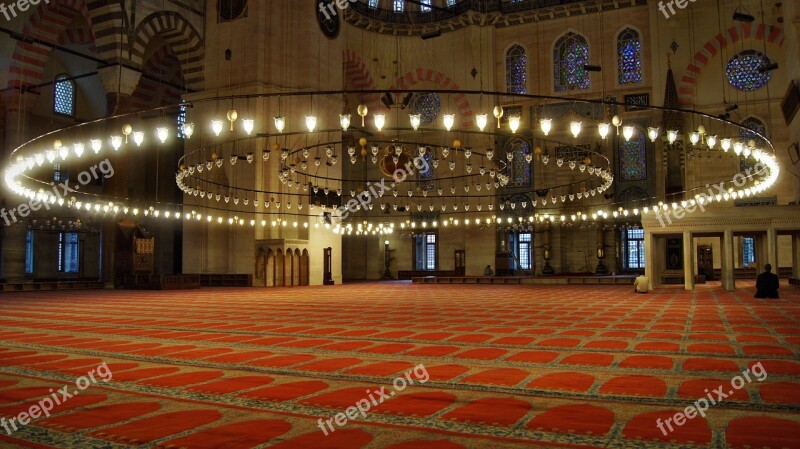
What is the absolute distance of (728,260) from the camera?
11633mm

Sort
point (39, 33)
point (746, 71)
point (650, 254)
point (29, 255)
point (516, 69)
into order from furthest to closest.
Answer: point (516, 69), point (29, 255), point (746, 71), point (39, 33), point (650, 254)

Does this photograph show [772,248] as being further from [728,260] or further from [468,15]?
[468,15]

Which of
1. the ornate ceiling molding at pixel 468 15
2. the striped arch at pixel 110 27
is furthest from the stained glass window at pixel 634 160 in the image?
the striped arch at pixel 110 27

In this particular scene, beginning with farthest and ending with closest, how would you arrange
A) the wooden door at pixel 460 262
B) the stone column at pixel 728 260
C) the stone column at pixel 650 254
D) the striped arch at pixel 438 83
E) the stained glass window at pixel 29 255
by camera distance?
1. the wooden door at pixel 460 262
2. the striped arch at pixel 438 83
3. the stained glass window at pixel 29 255
4. the stone column at pixel 650 254
5. the stone column at pixel 728 260

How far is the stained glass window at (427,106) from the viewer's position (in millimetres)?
21078

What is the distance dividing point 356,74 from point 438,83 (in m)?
2.73

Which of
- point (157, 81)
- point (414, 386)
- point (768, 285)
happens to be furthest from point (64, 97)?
point (414, 386)

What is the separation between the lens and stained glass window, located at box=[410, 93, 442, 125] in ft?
69.2

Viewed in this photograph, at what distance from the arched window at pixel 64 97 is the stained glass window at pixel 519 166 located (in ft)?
44.7

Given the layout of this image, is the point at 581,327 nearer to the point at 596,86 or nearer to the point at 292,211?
the point at 292,211

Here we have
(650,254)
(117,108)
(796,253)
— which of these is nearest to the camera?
(650,254)

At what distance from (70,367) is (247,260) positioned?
12210mm

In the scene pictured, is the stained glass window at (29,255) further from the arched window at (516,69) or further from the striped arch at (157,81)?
the arched window at (516,69)

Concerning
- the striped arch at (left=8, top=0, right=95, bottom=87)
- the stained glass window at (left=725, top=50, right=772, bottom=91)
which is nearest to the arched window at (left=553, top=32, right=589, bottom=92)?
the stained glass window at (left=725, top=50, right=772, bottom=91)
